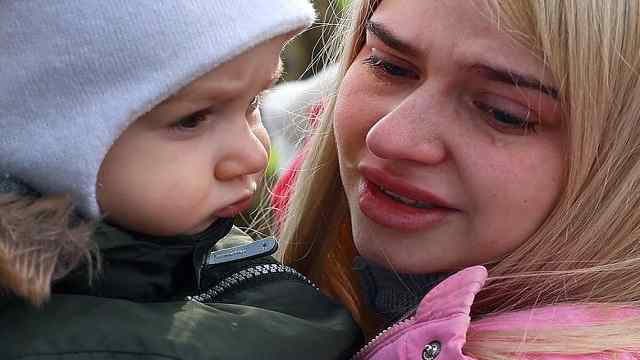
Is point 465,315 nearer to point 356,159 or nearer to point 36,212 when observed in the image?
point 356,159

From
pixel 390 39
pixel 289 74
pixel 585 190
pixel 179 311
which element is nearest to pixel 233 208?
pixel 179 311

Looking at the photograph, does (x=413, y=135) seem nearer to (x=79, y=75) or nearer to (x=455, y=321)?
(x=455, y=321)

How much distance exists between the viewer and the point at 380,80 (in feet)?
6.26

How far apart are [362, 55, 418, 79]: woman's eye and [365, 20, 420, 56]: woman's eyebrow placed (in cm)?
4

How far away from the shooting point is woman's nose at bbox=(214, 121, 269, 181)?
1630 mm

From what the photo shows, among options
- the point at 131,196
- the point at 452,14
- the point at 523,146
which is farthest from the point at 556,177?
the point at 131,196

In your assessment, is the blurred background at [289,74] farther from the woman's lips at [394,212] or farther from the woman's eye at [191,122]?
the woman's eye at [191,122]

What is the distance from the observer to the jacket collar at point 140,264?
5.05ft

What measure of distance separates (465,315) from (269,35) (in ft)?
1.69

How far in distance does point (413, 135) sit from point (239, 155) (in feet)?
0.99

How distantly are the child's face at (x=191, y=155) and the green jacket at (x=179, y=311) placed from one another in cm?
4

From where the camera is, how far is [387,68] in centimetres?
190

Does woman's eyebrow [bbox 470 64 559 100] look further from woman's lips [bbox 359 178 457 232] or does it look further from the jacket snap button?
the jacket snap button

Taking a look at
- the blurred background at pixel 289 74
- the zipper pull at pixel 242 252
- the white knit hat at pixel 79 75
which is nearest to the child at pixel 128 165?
the white knit hat at pixel 79 75
